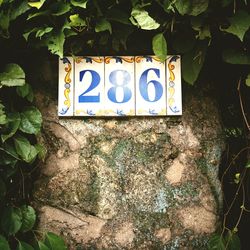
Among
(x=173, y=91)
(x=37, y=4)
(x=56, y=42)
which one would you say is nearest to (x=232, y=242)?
(x=173, y=91)

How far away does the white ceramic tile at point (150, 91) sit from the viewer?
136cm

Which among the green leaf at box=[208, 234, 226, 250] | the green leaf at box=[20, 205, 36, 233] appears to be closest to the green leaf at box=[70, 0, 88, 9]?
the green leaf at box=[20, 205, 36, 233]

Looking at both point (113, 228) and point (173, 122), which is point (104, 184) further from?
point (173, 122)

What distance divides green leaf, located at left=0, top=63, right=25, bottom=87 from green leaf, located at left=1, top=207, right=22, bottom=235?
387 mm

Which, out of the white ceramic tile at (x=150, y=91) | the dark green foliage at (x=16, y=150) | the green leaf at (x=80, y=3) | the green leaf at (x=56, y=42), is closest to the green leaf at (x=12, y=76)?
the dark green foliage at (x=16, y=150)

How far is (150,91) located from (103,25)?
257 mm

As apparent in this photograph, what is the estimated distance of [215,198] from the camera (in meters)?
1.37

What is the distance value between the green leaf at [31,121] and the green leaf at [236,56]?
0.62 meters

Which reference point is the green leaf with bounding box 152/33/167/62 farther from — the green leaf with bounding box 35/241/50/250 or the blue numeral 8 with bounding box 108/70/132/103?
the green leaf with bounding box 35/241/50/250

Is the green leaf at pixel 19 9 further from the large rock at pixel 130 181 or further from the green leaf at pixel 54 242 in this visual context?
the green leaf at pixel 54 242

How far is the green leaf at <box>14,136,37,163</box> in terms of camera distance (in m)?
1.28

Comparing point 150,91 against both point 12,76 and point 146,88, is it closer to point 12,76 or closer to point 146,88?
point 146,88

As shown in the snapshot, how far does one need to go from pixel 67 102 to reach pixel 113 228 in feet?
1.41

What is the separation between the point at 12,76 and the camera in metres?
1.30
